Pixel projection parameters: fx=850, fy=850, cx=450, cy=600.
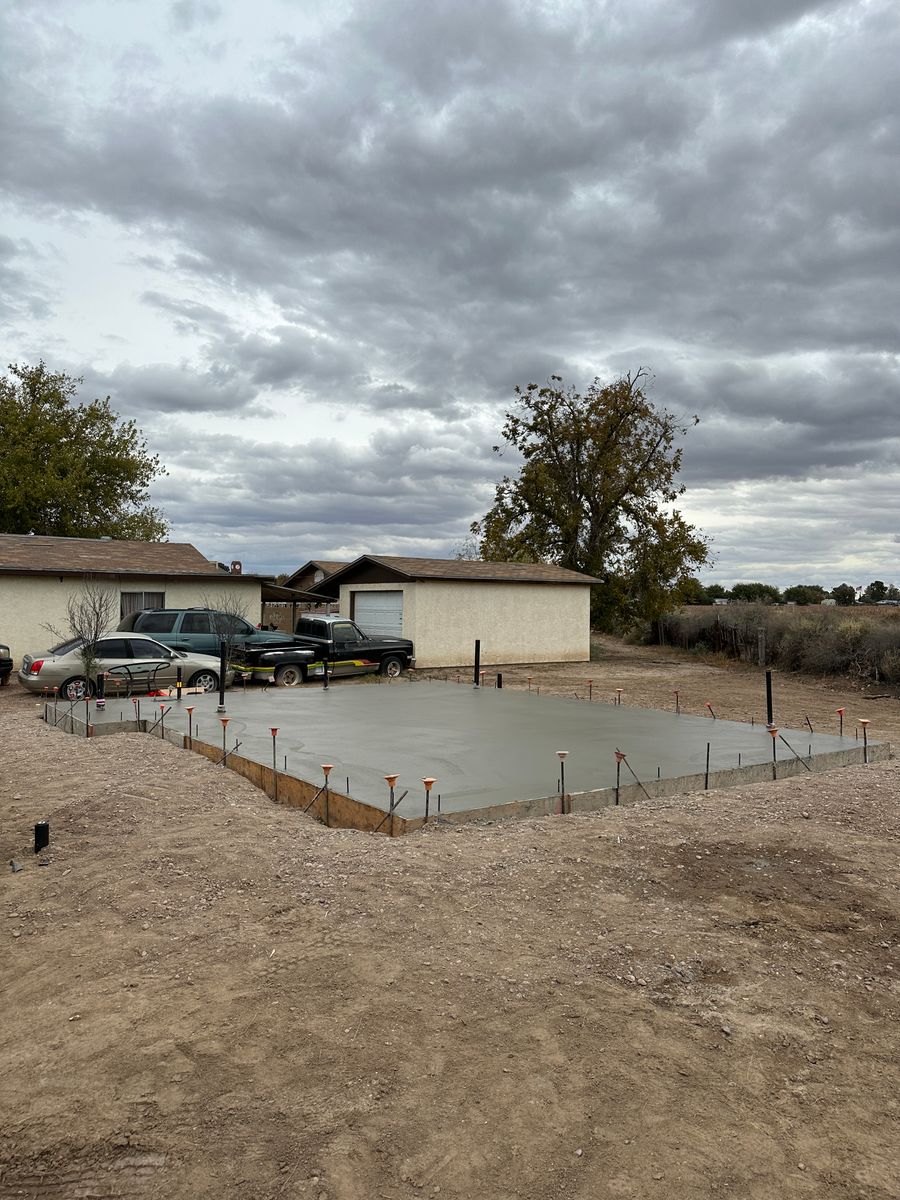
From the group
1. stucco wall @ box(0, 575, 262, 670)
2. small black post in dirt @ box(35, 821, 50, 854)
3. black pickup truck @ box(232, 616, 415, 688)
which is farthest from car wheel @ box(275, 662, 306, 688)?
small black post in dirt @ box(35, 821, 50, 854)

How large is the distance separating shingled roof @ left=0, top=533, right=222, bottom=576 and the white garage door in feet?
16.3

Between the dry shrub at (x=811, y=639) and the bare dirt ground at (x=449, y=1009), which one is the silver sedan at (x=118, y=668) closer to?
the bare dirt ground at (x=449, y=1009)

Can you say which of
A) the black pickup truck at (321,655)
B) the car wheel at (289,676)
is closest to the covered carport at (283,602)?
the black pickup truck at (321,655)

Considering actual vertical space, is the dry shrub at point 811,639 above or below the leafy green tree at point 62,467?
below

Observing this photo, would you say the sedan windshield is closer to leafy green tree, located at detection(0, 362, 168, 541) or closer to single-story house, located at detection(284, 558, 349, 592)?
leafy green tree, located at detection(0, 362, 168, 541)

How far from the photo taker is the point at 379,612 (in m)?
26.4

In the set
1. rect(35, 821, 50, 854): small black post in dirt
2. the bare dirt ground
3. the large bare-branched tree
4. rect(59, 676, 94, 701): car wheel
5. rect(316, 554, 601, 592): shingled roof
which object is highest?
rect(316, 554, 601, 592): shingled roof

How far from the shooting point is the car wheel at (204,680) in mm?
17094

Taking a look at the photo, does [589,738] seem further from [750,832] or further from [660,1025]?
[660,1025]

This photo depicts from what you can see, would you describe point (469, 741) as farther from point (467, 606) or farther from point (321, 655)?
point (467, 606)

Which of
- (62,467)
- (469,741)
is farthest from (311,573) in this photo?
(469,741)

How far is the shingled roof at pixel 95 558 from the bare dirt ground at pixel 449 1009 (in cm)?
1533

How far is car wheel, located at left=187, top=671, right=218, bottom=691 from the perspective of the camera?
1709cm

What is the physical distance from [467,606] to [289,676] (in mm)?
8333
